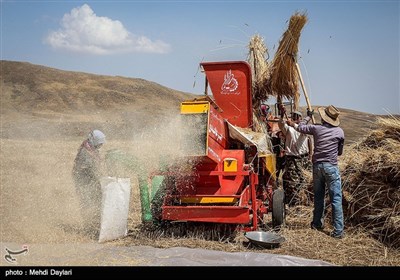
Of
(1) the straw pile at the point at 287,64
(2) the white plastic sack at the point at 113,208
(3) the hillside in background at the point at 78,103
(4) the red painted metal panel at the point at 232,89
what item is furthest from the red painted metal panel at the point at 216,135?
(3) the hillside in background at the point at 78,103

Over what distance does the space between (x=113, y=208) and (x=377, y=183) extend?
364cm

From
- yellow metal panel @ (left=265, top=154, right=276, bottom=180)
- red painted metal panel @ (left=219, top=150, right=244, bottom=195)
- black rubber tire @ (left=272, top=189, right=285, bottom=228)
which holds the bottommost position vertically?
black rubber tire @ (left=272, top=189, right=285, bottom=228)

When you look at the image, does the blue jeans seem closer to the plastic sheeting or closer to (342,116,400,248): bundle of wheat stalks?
(342,116,400,248): bundle of wheat stalks

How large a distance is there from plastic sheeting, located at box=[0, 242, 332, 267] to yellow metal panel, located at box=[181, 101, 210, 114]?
1732mm

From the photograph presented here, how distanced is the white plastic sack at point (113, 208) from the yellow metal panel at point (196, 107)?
4.62ft

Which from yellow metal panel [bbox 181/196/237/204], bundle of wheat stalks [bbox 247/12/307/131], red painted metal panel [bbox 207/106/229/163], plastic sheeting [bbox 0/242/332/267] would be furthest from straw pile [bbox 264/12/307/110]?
plastic sheeting [bbox 0/242/332/267]

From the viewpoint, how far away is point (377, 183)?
6305 millimetres

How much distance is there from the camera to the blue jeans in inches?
245

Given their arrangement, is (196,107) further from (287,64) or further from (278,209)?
(287,64)

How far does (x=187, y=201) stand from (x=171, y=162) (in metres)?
0.57

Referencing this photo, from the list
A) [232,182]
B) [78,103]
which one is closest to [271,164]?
[232,182]

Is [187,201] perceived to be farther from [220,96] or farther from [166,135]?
[220,96]
